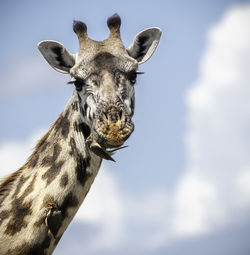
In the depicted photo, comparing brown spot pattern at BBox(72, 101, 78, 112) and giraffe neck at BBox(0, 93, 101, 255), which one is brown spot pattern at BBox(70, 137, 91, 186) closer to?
giraffe neck at BBox(0, 93, 101, 255)

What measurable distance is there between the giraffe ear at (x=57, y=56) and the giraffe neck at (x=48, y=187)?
0.94 m

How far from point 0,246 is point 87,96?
4.00 meters

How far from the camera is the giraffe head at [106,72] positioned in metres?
9.48

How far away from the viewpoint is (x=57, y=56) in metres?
11.8

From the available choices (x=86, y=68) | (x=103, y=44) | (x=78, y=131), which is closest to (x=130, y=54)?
(x=103, y=44)

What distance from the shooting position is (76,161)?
10664mm

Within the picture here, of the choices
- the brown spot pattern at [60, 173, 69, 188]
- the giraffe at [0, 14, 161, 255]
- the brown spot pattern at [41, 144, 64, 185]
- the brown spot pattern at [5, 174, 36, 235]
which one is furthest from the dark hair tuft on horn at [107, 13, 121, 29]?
the brown spot pattern at [5, 174, 36, 235]

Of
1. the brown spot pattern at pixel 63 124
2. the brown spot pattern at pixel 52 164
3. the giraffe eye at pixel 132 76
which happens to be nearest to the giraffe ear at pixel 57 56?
the brown spot pattern at pixel 63 124

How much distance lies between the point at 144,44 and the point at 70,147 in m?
3.76

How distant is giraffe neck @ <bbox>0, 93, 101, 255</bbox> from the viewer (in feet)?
32.6

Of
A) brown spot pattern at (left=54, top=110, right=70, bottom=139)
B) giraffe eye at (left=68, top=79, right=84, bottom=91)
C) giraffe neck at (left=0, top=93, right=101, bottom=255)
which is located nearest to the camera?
giraffe neck at (left=0, top=93, right=101, bottom=255)

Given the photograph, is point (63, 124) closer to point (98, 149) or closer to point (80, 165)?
point (80, 165)

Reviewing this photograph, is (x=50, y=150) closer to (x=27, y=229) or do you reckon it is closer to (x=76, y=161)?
(x=76, y=161)

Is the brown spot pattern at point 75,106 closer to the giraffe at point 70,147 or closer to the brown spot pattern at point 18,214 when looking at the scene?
the giraffe at point 70,147
